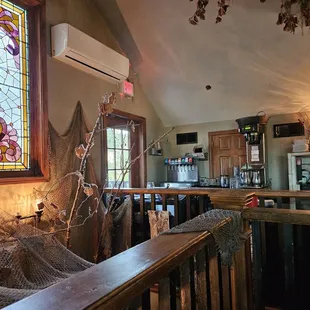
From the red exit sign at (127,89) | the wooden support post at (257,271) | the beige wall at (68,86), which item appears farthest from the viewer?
the red exit sign at (127,89)

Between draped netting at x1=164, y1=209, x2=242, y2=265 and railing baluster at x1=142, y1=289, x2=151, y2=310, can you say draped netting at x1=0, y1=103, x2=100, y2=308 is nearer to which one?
railing baluster at x1=142, y1=289, x2=151, y2=310

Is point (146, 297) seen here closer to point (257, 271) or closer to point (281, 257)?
point (257, 271)

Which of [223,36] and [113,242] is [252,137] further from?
[113,242]

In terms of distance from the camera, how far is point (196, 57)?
398cm

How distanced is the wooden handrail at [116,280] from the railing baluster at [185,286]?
0.16 ft

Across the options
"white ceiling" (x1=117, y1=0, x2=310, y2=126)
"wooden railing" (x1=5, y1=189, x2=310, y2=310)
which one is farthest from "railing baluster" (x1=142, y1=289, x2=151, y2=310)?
"white ceiling" (x1=117, y1=0, x2=310, y2=126)

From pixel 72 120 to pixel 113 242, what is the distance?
1.40 m

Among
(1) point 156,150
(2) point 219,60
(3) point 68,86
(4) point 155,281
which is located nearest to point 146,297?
(4) point 155,281

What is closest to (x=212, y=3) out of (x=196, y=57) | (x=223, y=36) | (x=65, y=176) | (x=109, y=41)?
(x=223, y=36)

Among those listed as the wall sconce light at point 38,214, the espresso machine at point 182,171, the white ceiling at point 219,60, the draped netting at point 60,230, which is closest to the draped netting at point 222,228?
the draped netting at point 60,230

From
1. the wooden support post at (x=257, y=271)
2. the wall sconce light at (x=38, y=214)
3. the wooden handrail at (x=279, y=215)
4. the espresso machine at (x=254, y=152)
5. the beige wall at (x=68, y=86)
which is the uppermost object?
the beige wall at (x=68, y=86)

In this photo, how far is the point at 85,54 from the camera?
3047 millimetres

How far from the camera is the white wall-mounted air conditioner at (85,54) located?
287 cm

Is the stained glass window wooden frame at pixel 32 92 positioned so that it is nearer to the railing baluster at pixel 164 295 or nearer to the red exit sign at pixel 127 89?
the red exit sign at pixel 127 89
